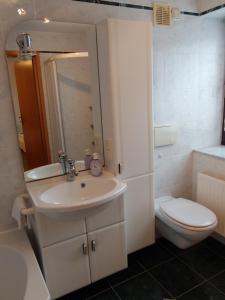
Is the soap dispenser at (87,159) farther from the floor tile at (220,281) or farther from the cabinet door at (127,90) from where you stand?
the floor tile at (220,281)

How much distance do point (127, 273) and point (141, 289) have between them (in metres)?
0.19

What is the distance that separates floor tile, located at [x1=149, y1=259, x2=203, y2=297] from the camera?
172 centimetres

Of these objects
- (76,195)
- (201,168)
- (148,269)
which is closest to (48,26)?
(76,195)

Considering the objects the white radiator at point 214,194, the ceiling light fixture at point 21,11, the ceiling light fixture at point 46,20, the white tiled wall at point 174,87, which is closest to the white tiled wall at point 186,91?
the white tiled wall at point 174,87

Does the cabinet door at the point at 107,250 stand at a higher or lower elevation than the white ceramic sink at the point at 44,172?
lower

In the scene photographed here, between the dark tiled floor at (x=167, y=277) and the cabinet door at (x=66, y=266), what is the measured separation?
149mm

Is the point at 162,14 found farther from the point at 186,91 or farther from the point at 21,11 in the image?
the point at 21,11

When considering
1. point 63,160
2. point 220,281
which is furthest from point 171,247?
point 63,160

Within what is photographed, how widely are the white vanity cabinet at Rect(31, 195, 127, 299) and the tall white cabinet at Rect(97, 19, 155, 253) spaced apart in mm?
214

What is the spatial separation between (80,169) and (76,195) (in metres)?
0.24

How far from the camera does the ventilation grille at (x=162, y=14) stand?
1898mm

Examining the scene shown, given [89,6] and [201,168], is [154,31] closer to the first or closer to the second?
[89,6]

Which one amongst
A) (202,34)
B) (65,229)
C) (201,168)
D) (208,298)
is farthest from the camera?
(201,168)

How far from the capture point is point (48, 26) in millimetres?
1564
